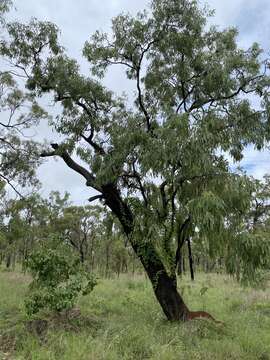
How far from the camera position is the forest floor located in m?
6.33

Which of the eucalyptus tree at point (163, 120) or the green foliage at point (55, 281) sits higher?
the eucalyptus tree at point (163, 120)

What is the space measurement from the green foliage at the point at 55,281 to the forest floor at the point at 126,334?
1.53 ft

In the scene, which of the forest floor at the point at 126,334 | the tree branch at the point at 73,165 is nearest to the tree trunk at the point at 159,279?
the forest floor at the point at 126,334

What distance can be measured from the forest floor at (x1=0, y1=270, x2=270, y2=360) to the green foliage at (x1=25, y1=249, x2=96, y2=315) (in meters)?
0.47

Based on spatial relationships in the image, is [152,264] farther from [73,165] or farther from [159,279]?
[73,165]

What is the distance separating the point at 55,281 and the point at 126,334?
6.31ft

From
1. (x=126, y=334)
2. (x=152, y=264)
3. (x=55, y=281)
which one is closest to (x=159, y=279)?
(x=152, y=264)

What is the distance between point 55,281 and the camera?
27.1 ft

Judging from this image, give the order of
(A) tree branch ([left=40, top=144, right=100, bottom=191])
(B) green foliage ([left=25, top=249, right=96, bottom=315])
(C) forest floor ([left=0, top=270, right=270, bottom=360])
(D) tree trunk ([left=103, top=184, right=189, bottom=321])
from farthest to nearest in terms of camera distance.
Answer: (A) tree branch ([left=40, top=144, right=100, bottom=191]) → (D) tree trunk ([left=103, top=184, right=189, bottom=321]) → (B) green foliage ([left=25, top=249, right=96, bottom=315]) → (C) forest floor ([left=0, top=270, right=270, bottom=360])

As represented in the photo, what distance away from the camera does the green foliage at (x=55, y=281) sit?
7738 mm

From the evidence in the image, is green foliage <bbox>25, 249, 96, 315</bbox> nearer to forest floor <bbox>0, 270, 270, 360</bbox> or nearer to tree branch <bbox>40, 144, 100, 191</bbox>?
forest floor <bbox>0, 270, 270, 360</bbox>

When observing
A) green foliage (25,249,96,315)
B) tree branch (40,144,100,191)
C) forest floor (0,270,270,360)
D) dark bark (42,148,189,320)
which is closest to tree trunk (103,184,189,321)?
dark bark (42,148,189,320)

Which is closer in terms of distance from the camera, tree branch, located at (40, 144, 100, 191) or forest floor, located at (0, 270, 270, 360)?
forest floor, located at (0, 270, 270, 360)

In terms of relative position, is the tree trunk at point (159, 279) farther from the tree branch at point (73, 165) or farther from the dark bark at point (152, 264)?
the tree branch at point (73, 165)
